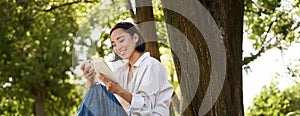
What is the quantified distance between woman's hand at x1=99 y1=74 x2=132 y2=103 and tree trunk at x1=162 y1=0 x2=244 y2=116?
1.44 m

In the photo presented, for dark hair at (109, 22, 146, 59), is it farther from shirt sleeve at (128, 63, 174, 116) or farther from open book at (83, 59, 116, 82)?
open book at (83, 59, 116, 82)

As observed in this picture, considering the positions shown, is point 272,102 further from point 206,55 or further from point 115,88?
point 115,88

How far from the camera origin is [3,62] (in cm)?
1856

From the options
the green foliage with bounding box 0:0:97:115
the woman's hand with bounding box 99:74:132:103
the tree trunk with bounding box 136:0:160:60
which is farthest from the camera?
the green foliage with bounding box 0:0:97:115

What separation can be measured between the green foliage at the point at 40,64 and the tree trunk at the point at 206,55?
352 inches

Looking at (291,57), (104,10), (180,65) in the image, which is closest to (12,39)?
(291,57)

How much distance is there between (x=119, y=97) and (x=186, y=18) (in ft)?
4.71

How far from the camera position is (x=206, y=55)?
5.34 metres

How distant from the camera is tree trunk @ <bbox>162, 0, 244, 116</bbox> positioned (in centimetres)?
534

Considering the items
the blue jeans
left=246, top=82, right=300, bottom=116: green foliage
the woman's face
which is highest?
the woman's face

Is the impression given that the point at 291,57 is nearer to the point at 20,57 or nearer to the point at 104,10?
the point at 104,10

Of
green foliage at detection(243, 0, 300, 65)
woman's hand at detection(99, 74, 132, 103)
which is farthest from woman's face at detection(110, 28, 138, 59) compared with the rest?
green foliage at detection(243, 0, 300, 65)

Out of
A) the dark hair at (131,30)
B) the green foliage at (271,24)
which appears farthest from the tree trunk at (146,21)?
the dark hair at (131,30)

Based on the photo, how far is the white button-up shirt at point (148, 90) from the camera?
3.98 meters
